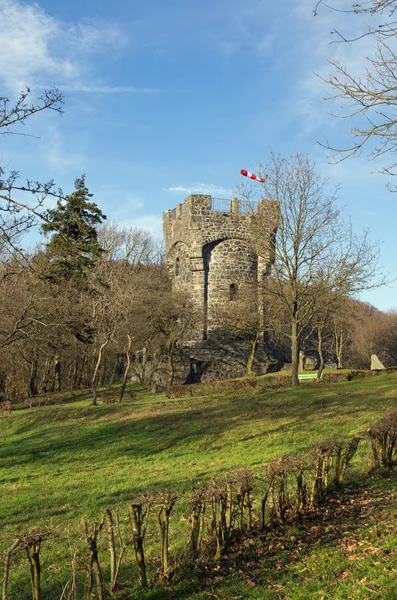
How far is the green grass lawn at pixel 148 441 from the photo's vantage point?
35.9 feet

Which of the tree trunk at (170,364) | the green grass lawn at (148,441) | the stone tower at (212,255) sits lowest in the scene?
the green grass lawn at (148,441)

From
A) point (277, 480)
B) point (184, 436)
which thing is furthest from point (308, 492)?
point (184, 436)

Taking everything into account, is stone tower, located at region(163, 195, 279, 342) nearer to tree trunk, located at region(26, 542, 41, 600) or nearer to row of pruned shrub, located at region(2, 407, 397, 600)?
row of pruned shrub, located at region(2, 407, 397, 600)

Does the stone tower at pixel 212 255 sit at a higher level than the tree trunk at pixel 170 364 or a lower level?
higher

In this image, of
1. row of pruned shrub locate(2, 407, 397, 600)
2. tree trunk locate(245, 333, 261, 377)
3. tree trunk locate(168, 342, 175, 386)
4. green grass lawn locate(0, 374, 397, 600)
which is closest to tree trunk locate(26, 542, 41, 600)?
row of pruned shrub locate(2, 407, 397, 600)

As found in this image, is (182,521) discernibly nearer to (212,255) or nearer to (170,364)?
(170,364)

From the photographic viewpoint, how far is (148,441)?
16453mm

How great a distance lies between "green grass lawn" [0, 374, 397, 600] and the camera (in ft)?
35.9

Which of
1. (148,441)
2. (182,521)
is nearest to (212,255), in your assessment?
(148,441)

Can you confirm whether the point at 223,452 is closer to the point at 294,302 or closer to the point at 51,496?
the point at 51,496

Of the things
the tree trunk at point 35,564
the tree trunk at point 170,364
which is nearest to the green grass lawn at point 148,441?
the tree trunk at point 35,564

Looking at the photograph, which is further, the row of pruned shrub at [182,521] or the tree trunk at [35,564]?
the row of pruned shrub at [182,521]

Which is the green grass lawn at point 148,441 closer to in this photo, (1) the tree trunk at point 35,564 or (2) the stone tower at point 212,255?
(1) the tree trunk at point 35,564

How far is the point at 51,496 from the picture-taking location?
11266 millimetres
